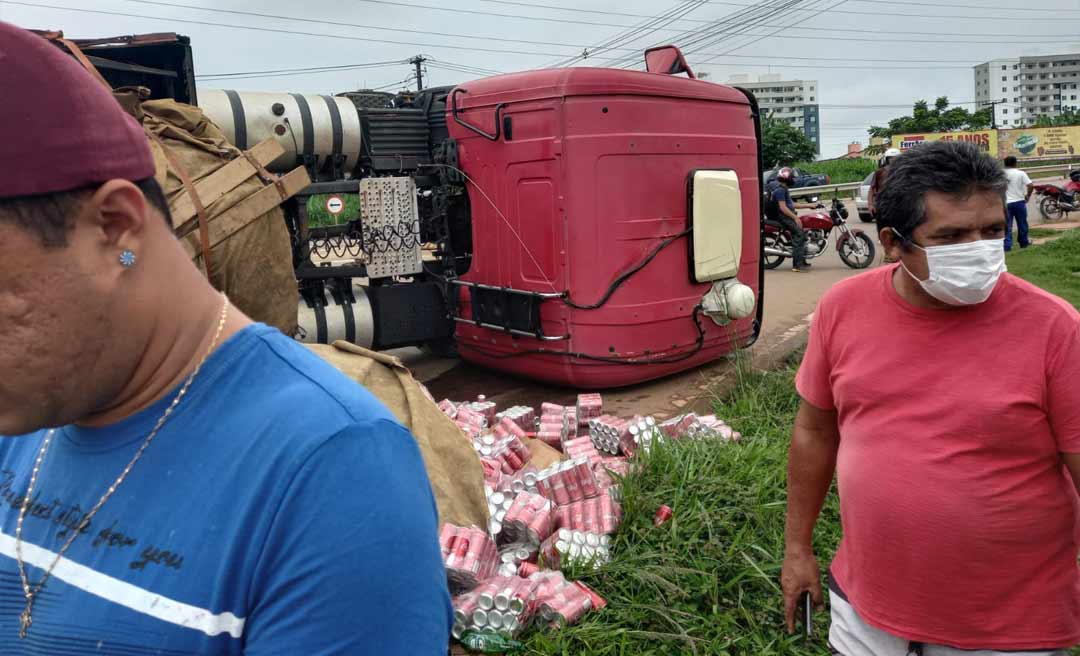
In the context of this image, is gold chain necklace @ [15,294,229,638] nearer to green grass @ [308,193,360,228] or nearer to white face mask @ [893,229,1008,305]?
white face mask @ [893,229,1008,305]

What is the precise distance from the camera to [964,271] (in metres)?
2.31

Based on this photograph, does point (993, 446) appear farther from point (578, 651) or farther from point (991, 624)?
point (578, 651)

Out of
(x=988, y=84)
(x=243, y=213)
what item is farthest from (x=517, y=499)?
(x=988, y=84)

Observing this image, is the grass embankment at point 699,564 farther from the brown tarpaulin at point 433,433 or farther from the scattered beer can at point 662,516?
the brown tarpaulin at point 433,433

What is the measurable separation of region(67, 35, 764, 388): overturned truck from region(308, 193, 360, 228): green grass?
0.03 metres

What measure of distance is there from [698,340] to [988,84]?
658 ft

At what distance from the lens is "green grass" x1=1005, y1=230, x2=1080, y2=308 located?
1092 cm

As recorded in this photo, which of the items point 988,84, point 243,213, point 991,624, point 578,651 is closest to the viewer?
point 991,624

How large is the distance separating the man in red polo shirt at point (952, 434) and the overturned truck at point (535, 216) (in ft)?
14.7

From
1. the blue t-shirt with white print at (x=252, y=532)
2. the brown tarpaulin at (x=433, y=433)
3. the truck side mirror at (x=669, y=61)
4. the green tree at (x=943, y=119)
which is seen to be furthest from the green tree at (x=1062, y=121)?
the blue t-shirt with white print at (x=252, y=532)

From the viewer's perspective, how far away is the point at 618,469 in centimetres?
539

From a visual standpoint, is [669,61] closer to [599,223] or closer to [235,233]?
[599,223]

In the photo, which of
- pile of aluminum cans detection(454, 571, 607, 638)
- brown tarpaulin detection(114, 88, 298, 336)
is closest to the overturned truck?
brown tarpaulin detection(114, 88, 298, 336)

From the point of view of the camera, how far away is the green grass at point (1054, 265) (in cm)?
1092
